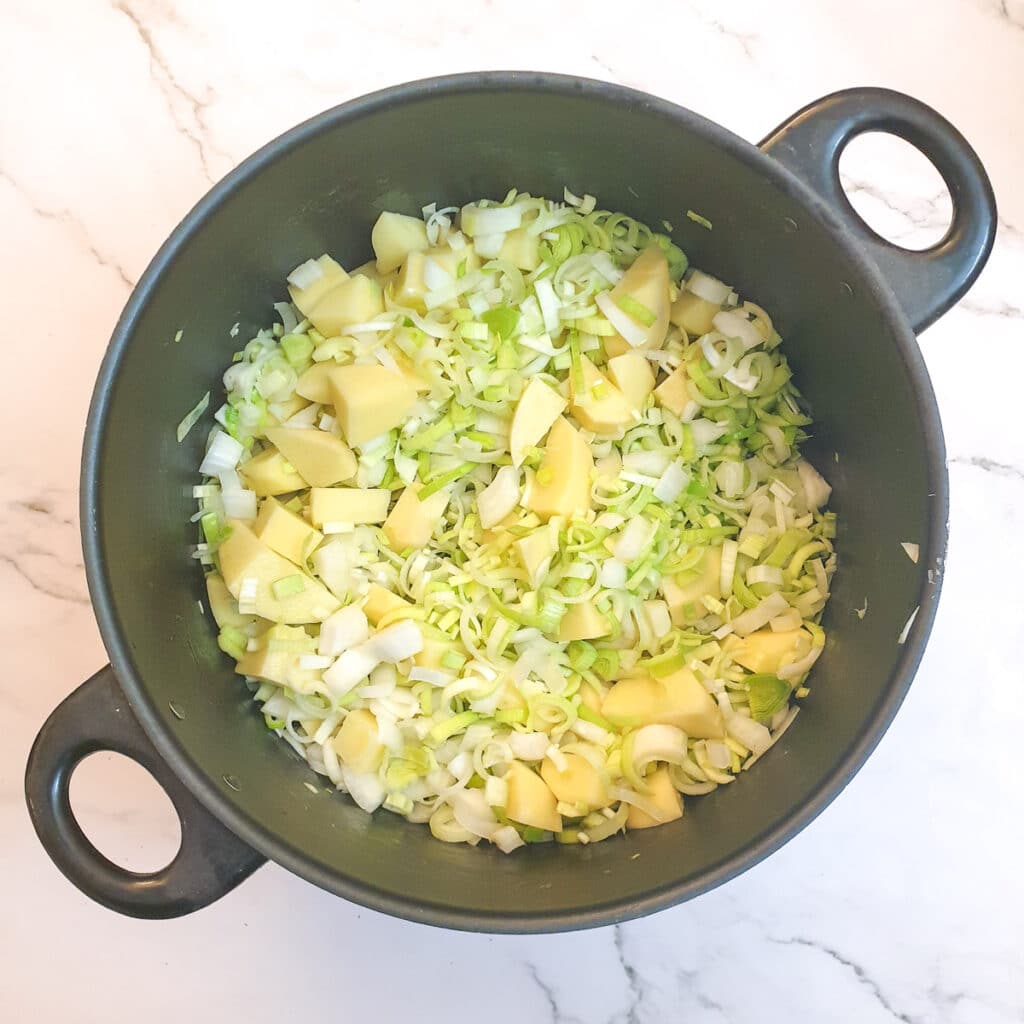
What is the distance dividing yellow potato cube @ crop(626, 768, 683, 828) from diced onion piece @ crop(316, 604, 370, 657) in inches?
13.3

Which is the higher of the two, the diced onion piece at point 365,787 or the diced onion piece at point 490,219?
the diced onion piece at point 490,219

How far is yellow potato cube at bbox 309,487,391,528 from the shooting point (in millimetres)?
984

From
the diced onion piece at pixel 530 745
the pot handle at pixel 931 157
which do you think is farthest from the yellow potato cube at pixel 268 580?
the pot handle at pixel 931 157

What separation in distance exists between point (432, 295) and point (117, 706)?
0.52 metres

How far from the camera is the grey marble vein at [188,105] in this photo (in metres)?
1.10

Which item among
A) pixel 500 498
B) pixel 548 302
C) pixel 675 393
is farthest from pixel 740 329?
pixel 500 498

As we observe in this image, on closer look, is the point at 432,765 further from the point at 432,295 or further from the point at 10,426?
the point at 10,426

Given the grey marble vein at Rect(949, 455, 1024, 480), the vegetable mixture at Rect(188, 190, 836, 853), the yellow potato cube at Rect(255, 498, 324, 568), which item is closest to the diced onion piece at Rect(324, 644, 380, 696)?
the vegetable mixture at Rect(188, 190, 836, 853)

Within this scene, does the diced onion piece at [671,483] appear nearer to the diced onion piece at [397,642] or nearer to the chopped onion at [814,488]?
the chopped onion at [814,488]

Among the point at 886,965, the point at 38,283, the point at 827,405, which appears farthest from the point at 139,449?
the point at 886,965

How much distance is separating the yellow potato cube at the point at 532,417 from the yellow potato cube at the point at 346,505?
→ 6.1 inches

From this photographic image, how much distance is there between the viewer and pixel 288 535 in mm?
977

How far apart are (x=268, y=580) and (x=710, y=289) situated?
0.58 meters

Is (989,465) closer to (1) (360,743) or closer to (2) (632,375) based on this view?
(2) (632,375)
